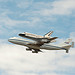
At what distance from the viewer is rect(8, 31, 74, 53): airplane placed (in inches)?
4981

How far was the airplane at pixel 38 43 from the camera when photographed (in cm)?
12653

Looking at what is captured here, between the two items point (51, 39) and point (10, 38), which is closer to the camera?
point (51, 39)

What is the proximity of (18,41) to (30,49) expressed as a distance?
569 inches

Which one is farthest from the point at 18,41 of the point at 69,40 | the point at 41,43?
the point at 69,40

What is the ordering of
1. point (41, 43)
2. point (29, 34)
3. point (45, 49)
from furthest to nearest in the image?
point (45, 49) → point (41, 43) → point (29, 34)

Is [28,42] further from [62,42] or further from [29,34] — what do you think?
[62,42]

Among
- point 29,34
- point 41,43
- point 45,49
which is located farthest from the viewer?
point 45,49

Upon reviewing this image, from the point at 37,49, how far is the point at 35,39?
57.6ft

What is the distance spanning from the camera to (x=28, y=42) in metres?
136

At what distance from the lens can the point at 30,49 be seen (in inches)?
5753

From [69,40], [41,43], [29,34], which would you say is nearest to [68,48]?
[69,40]

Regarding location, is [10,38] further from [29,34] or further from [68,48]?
[68,48]

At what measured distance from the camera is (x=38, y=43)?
13388 cm

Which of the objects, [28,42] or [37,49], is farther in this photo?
[37,49]
